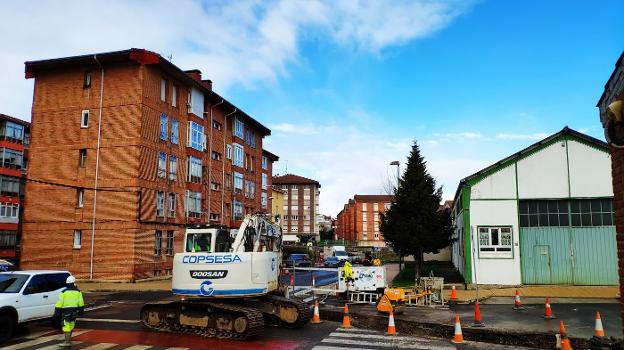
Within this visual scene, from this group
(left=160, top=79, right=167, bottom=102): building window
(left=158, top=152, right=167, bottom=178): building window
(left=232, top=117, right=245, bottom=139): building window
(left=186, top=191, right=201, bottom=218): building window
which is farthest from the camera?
(left=232, top=117, right=245, bottom=139): building window

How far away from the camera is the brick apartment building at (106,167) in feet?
109

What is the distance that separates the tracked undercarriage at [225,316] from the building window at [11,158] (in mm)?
46730

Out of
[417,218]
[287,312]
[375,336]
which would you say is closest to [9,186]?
[417,218]

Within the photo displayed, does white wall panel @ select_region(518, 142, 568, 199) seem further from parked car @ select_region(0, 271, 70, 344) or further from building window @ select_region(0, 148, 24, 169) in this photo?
building window @ select_region(0, 148, 24, 169)

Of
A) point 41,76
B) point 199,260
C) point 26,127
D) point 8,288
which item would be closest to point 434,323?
point 199,260

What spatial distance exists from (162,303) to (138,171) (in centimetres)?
2078

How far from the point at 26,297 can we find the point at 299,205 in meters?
90.7

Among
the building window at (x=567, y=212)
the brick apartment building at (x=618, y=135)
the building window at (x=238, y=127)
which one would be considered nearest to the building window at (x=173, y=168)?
the building window at (x=238, y=127)

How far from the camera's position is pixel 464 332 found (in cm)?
1345

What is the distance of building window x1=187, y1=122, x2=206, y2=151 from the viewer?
40531mm

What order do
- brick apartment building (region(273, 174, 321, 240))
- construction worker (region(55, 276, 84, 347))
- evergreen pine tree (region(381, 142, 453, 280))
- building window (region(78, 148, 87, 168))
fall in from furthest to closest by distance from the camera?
brick apartment building (region(273, 174, 321, 240)) → building window (region(78, 148, 87, 168)) → evergreen pine tree (region(381, 142, 453, 280)) → construction worker (region(55, 276, 84, 347))

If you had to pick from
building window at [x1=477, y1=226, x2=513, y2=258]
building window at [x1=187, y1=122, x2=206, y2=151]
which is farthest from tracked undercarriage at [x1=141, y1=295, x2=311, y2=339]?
building window at [x1=187, y1=122, x2=206, y2=151]

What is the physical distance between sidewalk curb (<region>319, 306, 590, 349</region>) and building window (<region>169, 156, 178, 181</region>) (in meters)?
24.4

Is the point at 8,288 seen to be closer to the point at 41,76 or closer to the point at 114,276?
the point at 114,276
